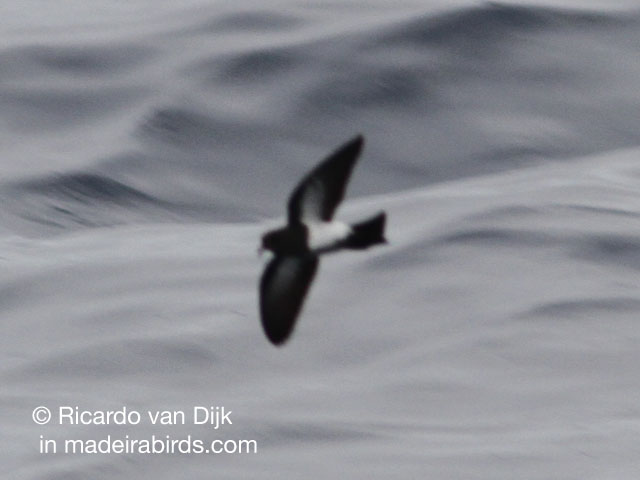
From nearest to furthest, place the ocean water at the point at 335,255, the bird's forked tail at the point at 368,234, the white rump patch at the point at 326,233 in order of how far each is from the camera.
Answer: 1. the bird's forked tail at the point at 368,234
2. the white rump patch at the point at 326,233
3. the ocean water at the point at 335,255

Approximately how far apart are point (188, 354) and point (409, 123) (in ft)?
29.7

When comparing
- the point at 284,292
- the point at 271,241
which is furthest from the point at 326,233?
the point at 284,292

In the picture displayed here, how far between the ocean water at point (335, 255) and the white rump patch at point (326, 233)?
33.0 ft

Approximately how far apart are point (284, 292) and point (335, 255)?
1646 centimetres

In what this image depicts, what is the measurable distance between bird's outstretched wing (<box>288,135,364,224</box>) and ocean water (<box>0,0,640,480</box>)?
10.1m

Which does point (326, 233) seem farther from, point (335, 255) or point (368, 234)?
point (335, 255)

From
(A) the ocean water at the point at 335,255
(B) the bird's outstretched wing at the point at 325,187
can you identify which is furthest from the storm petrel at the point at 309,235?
(A) the ocean water at the point at 335,255

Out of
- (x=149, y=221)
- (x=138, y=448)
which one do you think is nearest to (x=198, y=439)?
(x=138, y=448)

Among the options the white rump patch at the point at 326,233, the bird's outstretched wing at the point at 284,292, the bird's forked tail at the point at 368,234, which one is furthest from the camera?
the bird's outstretched wing at the point at 284,292

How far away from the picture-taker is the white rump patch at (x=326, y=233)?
17.4 ft

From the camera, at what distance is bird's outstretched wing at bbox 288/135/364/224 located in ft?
17.2

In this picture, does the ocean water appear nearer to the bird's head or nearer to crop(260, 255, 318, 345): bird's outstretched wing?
crop(260, 255, 318, 345): bird's outstretched wing

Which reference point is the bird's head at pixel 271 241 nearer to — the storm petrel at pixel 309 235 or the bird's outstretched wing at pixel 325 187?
the storm petrel at pixel 309 235

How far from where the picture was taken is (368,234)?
17.2ft
